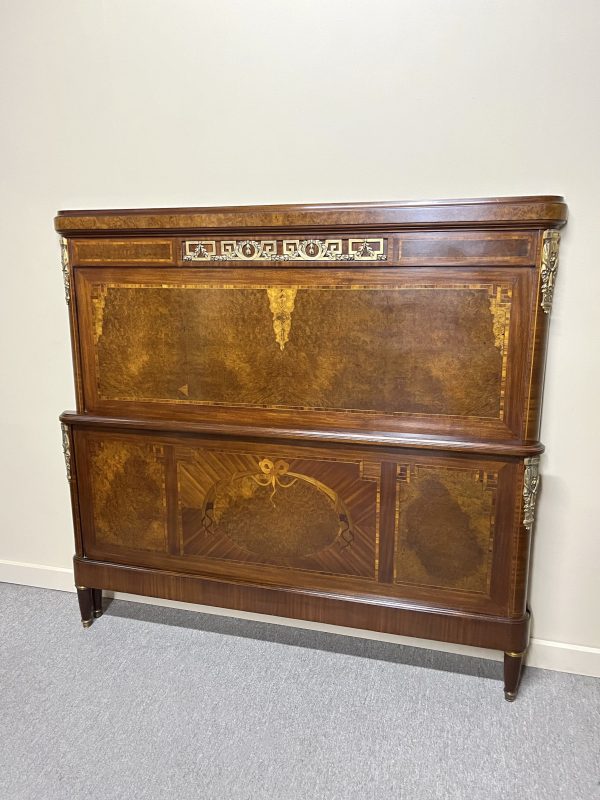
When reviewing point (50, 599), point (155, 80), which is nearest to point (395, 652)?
point (50, 599)

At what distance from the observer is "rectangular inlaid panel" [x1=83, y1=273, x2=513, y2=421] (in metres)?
1.73

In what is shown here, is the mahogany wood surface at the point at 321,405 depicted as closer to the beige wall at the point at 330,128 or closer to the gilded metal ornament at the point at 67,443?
the gilded metal ornament at the point at 67,443

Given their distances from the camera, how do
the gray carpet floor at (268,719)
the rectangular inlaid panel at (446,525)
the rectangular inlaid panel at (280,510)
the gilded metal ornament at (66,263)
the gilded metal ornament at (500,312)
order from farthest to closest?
the gilded metal ornament at (66,263), the rectangular inlaid panel at (280,510), the rectangular inlaid panel at (446,525), the gilded metal ornament at (500,312), the gray carpet floor at (268,719)

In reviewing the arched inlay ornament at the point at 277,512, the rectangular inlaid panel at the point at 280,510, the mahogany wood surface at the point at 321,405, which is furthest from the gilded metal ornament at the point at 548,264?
the arched inlay ornament at the point at 277,512

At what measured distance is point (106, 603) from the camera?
93.4 inches

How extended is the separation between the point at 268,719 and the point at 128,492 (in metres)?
0.82

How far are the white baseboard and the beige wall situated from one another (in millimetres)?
11

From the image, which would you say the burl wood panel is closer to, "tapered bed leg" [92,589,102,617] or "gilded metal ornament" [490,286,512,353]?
"tapered bed leg" [92,589,102,617]

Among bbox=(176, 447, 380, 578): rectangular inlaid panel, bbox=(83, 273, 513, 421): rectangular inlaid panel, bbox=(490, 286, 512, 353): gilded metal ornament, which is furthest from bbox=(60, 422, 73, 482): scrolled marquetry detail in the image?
bbox=(490, 286, 512, 353): gilded metal ornament

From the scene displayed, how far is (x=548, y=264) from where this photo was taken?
64.2 inches

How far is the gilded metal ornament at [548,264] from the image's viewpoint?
1.62 meters

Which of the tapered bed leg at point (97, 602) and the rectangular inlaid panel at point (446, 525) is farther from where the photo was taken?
the tapered bed leg at point (97, 602)

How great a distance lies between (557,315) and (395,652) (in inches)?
45.7

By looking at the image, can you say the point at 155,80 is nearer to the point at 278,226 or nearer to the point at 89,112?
the point at 89,112
